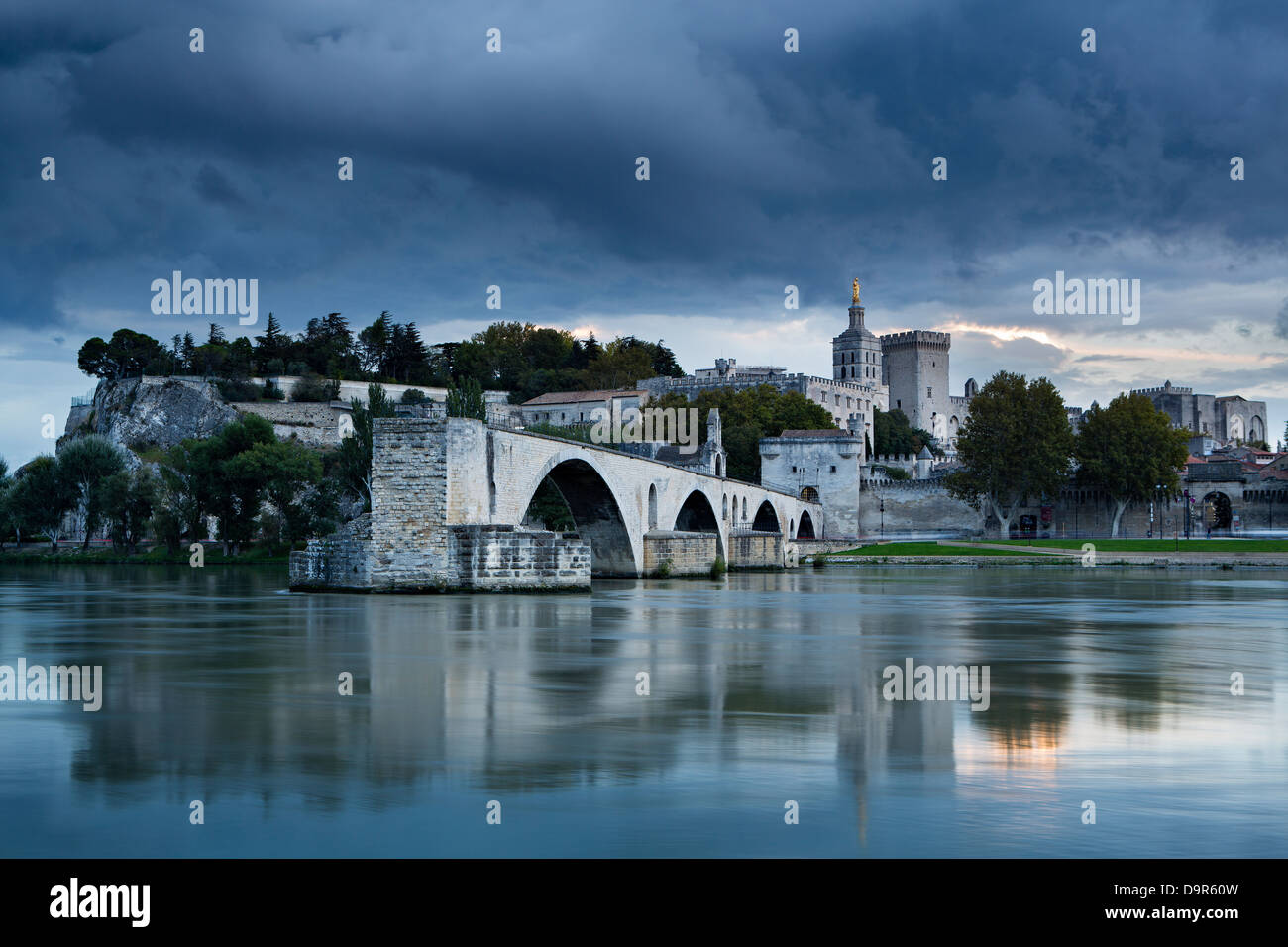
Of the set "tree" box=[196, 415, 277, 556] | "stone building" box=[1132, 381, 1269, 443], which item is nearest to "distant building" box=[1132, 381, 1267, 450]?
"stone building" box=[1132, 381, 1269, 443]

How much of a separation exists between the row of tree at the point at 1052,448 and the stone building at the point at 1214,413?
63.5m

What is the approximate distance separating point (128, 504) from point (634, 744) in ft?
181

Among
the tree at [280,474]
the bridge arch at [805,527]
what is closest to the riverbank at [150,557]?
the tree at [280,474]

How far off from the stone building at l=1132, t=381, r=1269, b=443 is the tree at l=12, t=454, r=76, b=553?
363 ft

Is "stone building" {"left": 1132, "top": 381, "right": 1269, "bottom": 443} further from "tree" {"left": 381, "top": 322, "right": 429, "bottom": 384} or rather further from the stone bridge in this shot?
the stone bridge

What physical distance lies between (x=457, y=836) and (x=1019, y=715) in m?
5.66

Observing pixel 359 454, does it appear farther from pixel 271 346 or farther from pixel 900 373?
pixel 900 373

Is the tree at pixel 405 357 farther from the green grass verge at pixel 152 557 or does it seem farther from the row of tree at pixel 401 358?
the green grass verge at pixel 152 557

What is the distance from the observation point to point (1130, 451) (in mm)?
71500

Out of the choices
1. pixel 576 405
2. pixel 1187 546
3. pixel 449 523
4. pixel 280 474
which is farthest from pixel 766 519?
pixel 449 523

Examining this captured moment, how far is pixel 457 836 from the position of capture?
6.16 metres

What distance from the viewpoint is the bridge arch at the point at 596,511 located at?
34.6m
